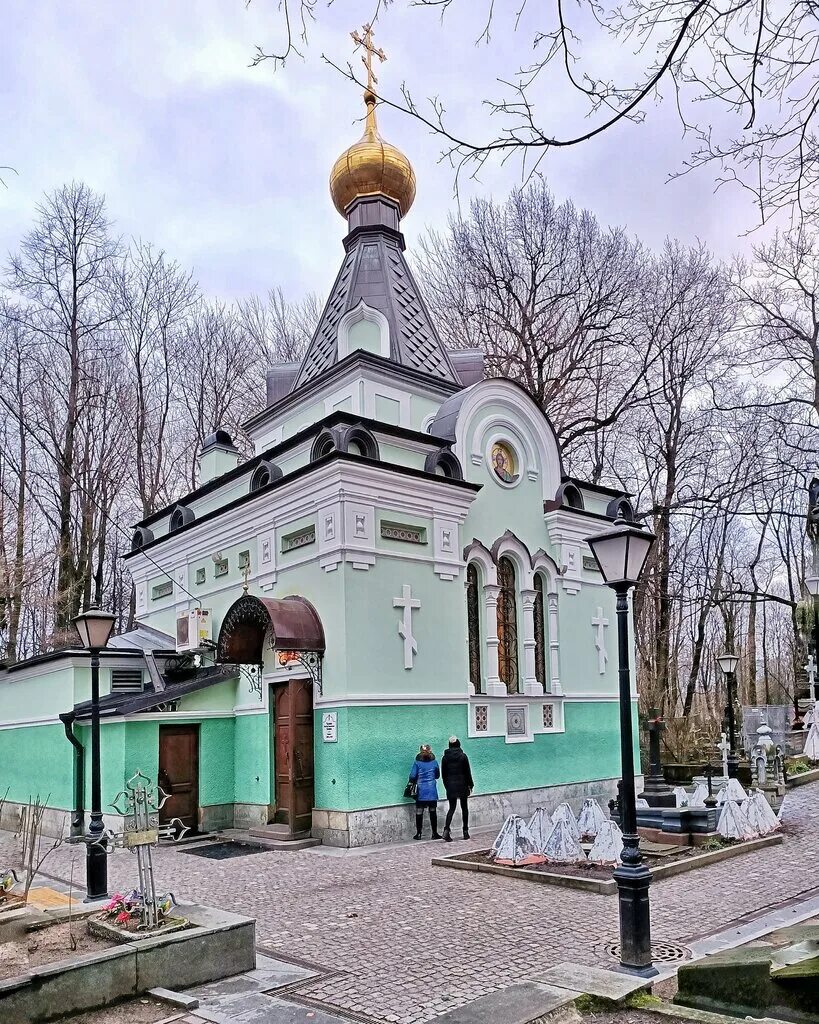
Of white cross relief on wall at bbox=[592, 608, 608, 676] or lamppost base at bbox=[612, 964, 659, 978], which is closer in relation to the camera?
lamppost base at bbox=[612, 964, 659, 978]

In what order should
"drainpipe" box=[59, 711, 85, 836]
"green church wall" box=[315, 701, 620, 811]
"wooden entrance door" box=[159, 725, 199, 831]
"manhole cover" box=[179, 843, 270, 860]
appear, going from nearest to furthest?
"manhole cover" box=[179, 843, 270, 860]
"green church wall" box=[315, 701, 620, 811]
"wooden entrance door" box=[159, 725, 199, 831]
"drainpipe" box=[59, 711, 85, 836]

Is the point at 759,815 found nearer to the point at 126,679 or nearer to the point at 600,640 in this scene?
the point at 600,640

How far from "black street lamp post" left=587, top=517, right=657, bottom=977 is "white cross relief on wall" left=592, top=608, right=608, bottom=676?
11113 millimetres

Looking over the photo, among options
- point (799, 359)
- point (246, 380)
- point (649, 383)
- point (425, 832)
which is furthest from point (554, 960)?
point (246, 380)

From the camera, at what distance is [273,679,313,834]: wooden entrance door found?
13445mm

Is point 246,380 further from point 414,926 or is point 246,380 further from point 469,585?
point 414,926

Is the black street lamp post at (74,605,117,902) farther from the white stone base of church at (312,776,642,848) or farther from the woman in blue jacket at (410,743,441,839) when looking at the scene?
the woman in blue jacket at (410,743,441,839)

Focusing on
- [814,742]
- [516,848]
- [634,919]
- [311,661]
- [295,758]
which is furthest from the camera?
[814,742]

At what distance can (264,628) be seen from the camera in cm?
1512

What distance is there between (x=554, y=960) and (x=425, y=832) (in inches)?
276

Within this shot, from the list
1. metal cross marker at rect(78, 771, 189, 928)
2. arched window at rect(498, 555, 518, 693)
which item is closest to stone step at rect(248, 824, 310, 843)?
arched window at rect(498, 555, 518, 693)

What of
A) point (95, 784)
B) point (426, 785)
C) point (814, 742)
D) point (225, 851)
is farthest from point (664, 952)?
point (814, 742)

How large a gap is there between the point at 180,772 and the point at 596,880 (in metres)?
8.11

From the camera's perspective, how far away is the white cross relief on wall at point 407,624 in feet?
45.8
